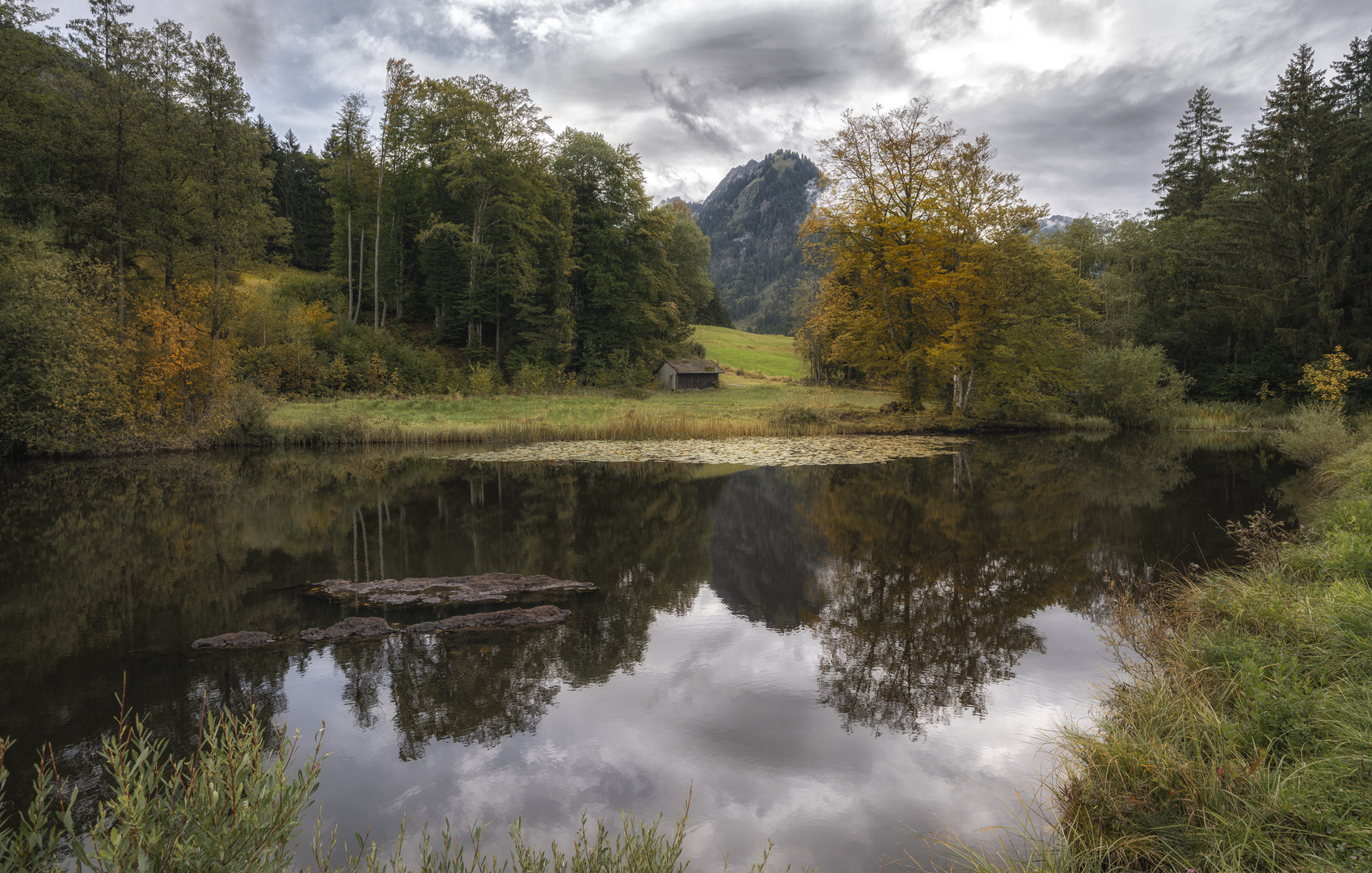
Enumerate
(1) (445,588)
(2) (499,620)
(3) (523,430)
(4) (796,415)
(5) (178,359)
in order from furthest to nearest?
(4) (796,415)
(3) (523,430)
(5) (178,359)
(1) (445,588)
(2) (499,620)

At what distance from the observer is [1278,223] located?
3045 centimetres

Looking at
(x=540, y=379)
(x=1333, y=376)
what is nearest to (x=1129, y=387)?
(x=1333, y=376)

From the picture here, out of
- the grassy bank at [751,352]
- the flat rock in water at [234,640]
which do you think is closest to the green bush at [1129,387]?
the grassy bank at [751,352]

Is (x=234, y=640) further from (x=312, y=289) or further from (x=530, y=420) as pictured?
(x=312, y=289)

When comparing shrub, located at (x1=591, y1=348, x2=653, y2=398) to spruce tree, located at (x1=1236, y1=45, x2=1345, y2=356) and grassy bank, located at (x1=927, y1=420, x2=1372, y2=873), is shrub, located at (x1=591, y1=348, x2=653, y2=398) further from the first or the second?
grassy bank, located at (x1=927, y1=420, x2=1372, y2=873)

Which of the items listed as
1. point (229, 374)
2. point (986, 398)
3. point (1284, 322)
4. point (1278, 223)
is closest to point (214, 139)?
point (229, 374)

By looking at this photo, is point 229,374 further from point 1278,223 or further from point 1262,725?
point 1278,223

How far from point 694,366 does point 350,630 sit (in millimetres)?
42651

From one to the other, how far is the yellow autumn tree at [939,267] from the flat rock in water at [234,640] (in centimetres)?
2571

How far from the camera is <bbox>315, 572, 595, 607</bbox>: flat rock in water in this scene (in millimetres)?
8500

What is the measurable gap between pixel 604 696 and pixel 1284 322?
40131mm

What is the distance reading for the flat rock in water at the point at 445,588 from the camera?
8.50 metres

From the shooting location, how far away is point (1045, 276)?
29.1 m

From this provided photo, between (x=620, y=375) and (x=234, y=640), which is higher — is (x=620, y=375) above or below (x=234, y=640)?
above
